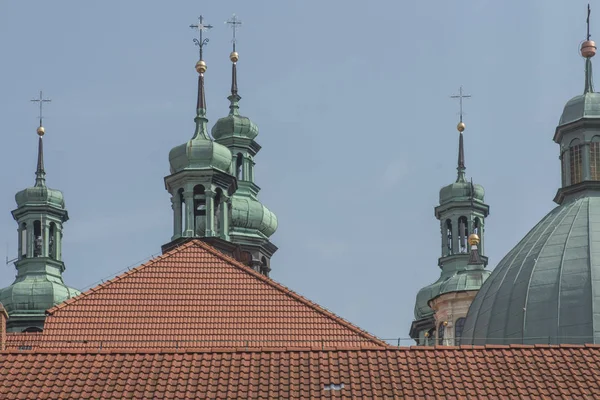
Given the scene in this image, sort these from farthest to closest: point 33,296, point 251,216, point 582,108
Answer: point 251,216, point 33,296, point 582,108

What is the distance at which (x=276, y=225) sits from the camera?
10519 cm

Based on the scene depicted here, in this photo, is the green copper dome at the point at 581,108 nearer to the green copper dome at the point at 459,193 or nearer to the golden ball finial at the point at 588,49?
the golden ball finial at the point at 588,49

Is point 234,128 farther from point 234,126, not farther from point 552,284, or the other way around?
point 552,284

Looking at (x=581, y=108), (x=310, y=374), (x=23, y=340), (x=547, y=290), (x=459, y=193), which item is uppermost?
(x=459, y=193)

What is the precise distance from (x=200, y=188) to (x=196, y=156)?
125 centimetres

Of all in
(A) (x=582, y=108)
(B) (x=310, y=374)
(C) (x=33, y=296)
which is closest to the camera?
(B) (x=310, y=374)

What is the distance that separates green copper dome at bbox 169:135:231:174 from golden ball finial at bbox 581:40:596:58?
13874 mm

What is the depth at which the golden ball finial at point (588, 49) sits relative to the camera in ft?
284

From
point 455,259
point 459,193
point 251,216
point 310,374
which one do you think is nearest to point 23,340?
point 251,216

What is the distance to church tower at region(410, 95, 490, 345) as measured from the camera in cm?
9657

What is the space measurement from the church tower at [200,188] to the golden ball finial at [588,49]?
13.8m

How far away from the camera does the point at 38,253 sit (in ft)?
333

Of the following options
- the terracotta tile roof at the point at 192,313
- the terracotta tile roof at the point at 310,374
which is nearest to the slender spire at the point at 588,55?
the terracotta tile roof at the point at 192,313

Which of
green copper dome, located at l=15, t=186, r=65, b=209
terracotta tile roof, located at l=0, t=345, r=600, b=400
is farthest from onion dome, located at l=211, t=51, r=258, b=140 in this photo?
terracotta tile roof, located at l=0, t=345, r=600, b=400
